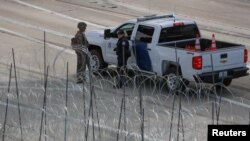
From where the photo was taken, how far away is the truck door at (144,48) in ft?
55.3

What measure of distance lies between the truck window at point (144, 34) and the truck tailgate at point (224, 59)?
172 centimetres

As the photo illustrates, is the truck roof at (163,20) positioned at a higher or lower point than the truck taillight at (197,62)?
higher

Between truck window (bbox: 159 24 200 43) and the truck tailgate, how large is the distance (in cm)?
148

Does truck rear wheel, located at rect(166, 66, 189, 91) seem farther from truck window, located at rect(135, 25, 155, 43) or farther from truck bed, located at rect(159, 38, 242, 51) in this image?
truck window, located at rect(135, 25, 155, 43)

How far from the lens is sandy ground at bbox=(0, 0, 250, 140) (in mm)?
12750

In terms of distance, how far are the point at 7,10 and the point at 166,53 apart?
46.3 feet

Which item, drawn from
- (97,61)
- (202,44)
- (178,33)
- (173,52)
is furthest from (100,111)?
(97,61)

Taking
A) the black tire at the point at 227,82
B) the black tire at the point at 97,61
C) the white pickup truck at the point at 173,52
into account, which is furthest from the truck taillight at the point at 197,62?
the black tire at the point at 97,61

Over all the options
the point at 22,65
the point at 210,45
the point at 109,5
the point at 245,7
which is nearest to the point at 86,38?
the point at 22,65

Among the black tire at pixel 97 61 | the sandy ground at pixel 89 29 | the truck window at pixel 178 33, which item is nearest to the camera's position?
the sandy ground at pixel 89 29

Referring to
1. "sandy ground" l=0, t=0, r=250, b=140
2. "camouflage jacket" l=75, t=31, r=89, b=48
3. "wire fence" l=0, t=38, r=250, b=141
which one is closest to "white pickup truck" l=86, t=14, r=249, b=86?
"wire fence" l=0, t=38, r=250, b=141

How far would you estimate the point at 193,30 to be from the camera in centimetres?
1753

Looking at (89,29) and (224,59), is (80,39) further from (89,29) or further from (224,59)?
(89,29)

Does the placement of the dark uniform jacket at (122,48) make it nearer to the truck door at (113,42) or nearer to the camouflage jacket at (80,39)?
the truck door at (113,42)
